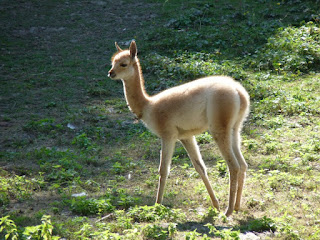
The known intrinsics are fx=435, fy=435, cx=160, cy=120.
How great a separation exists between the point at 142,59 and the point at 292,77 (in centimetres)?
401

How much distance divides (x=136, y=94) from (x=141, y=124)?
263cm

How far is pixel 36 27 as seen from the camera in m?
14.0

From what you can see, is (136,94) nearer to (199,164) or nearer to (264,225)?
(199,164)

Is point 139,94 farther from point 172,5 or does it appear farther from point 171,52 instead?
point 172,5

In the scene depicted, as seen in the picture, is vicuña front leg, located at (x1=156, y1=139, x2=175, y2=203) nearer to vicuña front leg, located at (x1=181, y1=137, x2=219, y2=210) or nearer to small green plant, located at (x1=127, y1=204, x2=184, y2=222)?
vicuña front leg, located at (x1=181, y1=137, x2=219, y2=210)

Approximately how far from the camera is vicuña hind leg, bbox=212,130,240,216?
5.51 meters

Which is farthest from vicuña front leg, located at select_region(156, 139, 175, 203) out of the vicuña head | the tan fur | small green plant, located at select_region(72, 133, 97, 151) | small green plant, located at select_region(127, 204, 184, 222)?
small green plant, located at select_region(72, 133, 97, 151)

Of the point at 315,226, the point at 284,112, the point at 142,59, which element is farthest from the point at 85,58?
the point at 315,226

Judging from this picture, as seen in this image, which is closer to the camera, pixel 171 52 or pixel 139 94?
pixel 139 94

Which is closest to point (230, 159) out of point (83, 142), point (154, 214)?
point (154, 214)

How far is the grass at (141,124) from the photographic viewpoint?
17.5 feet

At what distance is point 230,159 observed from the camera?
5.55 m

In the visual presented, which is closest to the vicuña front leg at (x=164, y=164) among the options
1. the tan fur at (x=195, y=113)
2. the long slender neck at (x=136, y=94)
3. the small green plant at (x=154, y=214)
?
the tan fur at (x=195, y=113)

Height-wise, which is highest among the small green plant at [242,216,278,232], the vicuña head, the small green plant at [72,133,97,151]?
the vicuña head
